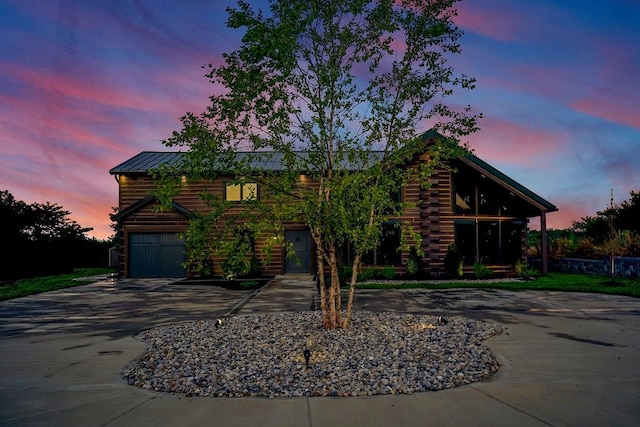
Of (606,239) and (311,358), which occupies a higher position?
(606,239)

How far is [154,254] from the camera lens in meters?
28.0

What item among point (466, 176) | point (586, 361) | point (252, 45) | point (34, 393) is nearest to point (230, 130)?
point (252, 45)

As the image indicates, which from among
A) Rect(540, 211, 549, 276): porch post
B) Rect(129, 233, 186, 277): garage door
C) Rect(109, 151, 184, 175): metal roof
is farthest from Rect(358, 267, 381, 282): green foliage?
Rect(109, 151, 184, 175): metal roof

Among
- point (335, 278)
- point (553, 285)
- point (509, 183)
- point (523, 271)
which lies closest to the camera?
point (335, 278)

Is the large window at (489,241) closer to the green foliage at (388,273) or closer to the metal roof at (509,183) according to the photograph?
the metal roof at (509,183)

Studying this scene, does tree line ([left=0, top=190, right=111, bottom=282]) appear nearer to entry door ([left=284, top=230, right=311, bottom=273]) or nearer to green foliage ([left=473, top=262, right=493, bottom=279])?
entry door ([left=284, top=230, right=311, bottom=273])

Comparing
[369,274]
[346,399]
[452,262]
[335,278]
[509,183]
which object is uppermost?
[509,183]

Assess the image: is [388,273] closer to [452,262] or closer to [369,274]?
[369,274]

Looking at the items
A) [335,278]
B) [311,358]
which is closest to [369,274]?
[335,278]

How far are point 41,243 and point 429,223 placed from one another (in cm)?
2515

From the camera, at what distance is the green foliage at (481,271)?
25344 millimetres

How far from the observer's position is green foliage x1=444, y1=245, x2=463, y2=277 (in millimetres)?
25219

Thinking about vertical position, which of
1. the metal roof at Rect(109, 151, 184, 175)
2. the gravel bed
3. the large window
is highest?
the metal roof at Rect(109, 151, 184, 175)

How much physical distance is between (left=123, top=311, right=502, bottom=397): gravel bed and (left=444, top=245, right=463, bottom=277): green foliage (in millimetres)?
13457
